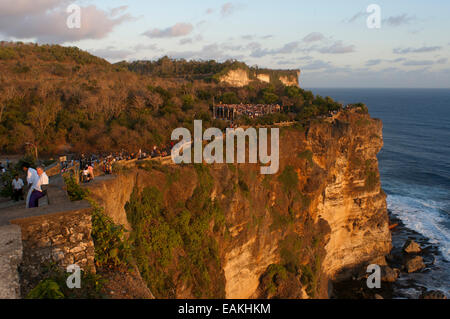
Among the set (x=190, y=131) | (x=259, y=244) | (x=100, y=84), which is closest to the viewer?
(x=259, y=244)

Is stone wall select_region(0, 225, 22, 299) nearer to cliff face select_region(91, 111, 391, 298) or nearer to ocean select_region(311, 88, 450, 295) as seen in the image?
cliff face select_region(91, 111, 391, 298)

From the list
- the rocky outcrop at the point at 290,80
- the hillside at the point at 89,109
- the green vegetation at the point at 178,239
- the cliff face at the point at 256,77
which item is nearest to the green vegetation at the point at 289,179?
the hillside at the point at 89,109

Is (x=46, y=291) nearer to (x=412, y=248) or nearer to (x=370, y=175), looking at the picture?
(x=370, y=175)

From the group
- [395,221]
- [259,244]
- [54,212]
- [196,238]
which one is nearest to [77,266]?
[54,212]

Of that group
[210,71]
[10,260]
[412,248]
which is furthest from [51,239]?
[210,71]

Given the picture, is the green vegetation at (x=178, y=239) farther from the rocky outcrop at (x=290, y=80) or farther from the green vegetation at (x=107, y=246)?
the rocky outcrop at (x=290, y=80)

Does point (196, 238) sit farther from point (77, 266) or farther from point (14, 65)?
point (14, 65)
